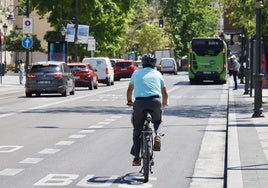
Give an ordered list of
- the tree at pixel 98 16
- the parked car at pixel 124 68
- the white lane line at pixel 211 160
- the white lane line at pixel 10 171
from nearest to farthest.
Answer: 1. the white lane line at pixel 211 160
2. the white lane line at pixel 10 171
3. the tree at pixel 98 16
4. the parked car at pixel 124 68

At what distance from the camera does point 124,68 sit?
69.8 metres

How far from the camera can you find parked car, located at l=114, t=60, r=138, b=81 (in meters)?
69.0

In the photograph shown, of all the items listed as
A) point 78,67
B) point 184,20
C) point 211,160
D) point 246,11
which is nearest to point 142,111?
point 211,160

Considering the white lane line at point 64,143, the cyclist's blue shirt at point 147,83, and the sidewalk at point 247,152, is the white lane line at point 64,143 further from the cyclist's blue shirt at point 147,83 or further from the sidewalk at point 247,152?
the cyclist's blue shirt at point 147,83

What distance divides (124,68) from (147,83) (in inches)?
2281

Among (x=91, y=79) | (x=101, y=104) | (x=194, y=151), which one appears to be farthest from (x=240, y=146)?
(x=91, y=79)

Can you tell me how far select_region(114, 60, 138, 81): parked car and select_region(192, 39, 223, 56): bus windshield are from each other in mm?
10524

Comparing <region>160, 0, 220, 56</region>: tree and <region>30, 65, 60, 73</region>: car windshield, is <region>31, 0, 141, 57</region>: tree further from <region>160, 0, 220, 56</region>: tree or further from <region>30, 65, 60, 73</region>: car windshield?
<region>160, 0, 220, 56</region>: tree

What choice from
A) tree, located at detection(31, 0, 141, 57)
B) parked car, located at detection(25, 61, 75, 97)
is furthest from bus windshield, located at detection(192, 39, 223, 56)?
parked car, located at detection(25, 61, 75, 97)

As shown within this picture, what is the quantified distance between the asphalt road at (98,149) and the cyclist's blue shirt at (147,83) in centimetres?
118

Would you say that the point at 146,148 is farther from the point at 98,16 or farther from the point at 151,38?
the point at 151,38

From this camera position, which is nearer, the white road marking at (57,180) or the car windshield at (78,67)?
the white road marking at (57,180)

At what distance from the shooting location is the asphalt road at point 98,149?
11641mm

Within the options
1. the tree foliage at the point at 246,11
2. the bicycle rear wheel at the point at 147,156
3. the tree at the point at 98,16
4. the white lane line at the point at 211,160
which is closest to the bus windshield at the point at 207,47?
the tree at the point at 98,16
